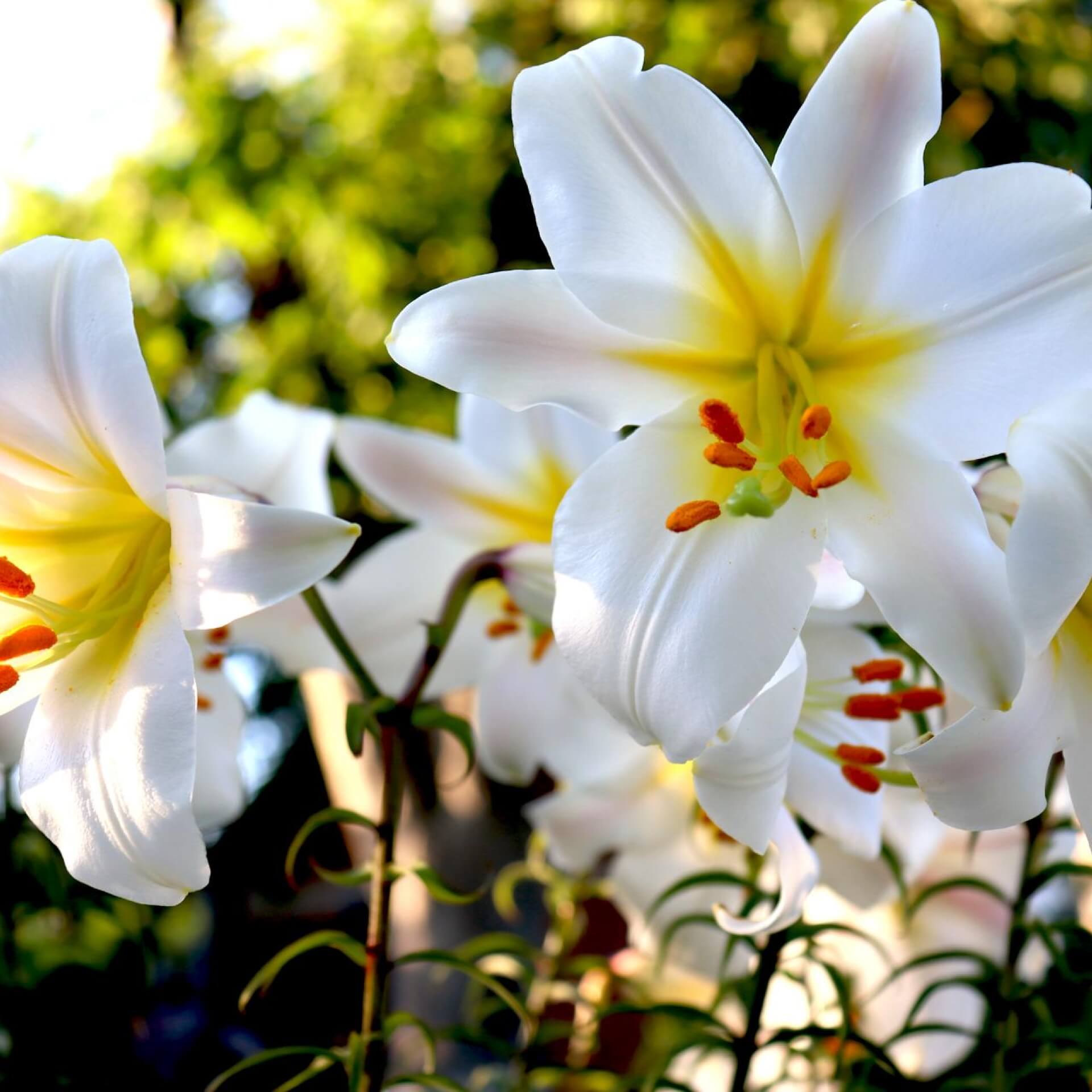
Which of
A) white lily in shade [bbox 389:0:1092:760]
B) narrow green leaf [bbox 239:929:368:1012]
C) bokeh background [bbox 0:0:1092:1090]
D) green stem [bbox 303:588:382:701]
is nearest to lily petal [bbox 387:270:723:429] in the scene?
white lily in shade [bbox 389:0:1092:760]

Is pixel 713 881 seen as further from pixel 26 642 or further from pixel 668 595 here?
pixel 26 642

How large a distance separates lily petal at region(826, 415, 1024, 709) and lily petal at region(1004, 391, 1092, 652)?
0.03 m

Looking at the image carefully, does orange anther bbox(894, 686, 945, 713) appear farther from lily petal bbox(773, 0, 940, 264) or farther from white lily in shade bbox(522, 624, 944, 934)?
lily petal bbox(773, 0, 940, 264)

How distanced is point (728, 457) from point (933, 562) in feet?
0.29

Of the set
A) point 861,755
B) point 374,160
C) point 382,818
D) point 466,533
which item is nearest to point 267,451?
point 466,533

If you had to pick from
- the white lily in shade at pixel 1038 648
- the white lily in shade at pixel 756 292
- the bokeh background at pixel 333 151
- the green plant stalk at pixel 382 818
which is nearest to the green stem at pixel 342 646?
the green plant stalk at pixel 382 818

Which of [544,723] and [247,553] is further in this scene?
[544,723]

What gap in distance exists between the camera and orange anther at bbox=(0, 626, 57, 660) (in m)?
0.47

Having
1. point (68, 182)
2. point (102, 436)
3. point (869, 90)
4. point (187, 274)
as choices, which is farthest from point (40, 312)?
point (68, 182)

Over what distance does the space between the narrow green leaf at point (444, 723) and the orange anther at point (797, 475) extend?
0.15 metres

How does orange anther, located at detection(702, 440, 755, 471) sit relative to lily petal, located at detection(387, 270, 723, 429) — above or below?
below

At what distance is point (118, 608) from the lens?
0.50 m

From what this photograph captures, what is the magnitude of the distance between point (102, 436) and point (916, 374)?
30 cm

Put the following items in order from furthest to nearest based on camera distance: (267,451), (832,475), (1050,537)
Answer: (267,451) < (832,475) < (1050,537)
